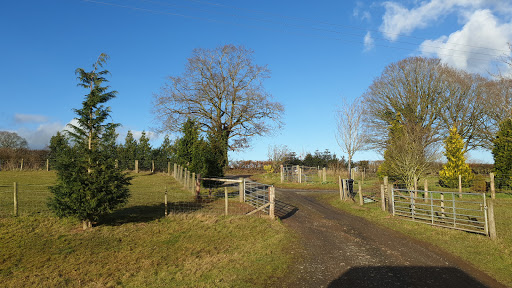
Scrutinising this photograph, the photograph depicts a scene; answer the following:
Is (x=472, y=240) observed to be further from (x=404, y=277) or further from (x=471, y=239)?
(x=404, y=277)

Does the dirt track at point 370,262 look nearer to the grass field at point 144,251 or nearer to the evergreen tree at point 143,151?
the grass field at point 144,251

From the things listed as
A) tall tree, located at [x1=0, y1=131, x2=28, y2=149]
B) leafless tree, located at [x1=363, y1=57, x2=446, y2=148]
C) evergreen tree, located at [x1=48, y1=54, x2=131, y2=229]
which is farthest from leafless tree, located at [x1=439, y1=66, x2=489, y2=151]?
tall tree, located at [x1=0, y1=131, x2=28, y2=149]

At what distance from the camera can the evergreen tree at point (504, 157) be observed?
23.1 m

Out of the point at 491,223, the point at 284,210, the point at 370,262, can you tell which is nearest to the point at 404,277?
the point at 370,262

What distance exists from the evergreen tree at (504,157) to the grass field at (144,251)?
65.3ft

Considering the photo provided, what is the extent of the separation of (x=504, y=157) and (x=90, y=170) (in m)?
26.4

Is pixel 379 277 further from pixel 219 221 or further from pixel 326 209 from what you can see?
pixel 326 209

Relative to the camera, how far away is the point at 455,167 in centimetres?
2594

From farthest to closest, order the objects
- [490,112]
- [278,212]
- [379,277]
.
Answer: [490,112] < [278,212] < [379,277]

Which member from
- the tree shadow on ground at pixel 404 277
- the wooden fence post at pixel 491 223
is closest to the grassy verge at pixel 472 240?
the wooden fence post at pixel 491 223

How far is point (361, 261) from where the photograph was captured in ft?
27.7

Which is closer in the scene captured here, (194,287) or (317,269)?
(194,287)

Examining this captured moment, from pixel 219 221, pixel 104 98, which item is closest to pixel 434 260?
pixel 219 221

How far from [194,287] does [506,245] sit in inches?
346
